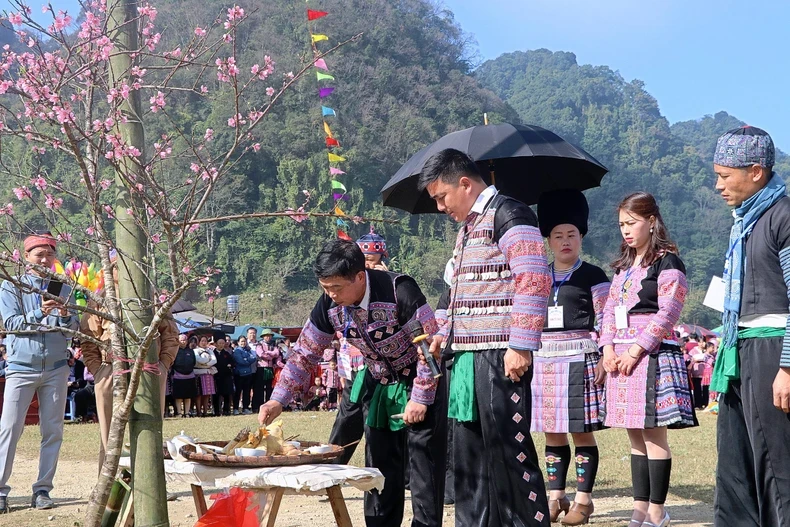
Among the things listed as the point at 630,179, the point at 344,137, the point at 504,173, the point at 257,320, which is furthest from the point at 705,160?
the point at 504,173

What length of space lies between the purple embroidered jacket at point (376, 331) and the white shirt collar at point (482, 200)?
75cm

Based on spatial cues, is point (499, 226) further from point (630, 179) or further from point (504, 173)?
point (630, 179)

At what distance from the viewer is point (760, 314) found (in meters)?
3.95

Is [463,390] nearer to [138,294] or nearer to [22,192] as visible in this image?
[138,294]

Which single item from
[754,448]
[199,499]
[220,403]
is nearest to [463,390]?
[754,448]

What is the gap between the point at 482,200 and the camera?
4461mm

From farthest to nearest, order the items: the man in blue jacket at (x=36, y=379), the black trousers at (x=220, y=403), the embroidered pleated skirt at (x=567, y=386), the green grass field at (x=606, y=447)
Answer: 1. the black trousers at (x=220, y=403)
2. the green grass field at (x=606, y=447)
3. the man in blue jacket at (x=36, y=379)
4. the embroidered pleated skirt at (x=567, y=386)

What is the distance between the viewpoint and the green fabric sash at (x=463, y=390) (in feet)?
14.3

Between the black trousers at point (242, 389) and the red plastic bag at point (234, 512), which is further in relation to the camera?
the black trousers at point (242, 389)

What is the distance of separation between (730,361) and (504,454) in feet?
3.55

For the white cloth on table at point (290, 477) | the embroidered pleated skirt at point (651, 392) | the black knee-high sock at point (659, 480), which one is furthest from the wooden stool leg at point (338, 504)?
the black knee-high sock at point (659, 480)

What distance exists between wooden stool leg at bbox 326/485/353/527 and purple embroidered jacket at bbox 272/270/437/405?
699 mm

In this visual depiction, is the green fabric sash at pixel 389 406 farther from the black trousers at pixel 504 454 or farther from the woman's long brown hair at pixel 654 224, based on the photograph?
the woman's long brown hair at pixel 654 224

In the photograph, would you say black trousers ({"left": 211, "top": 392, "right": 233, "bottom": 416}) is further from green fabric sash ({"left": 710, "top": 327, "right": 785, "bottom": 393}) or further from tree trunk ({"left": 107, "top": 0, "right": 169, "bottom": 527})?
green fabric sash ({"left": 710, "top": 327, "right": 785, "bottom": 393})
